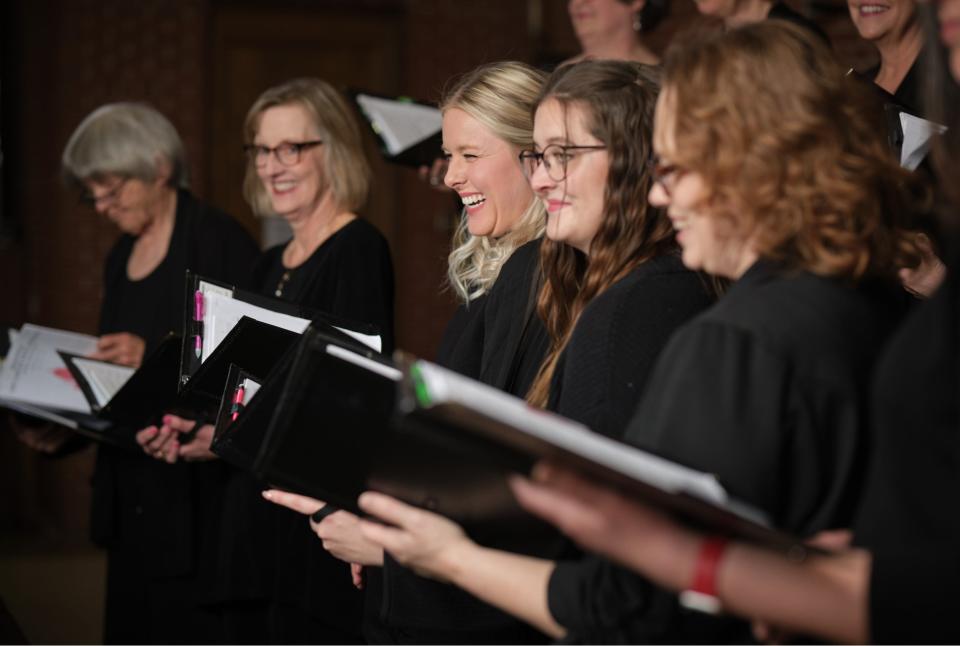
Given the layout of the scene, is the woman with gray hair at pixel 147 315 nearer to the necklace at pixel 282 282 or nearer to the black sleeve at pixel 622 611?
the necklace at pixel 282 282

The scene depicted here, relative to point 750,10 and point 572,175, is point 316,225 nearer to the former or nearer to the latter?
point 750,10

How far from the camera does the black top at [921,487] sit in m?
1.08

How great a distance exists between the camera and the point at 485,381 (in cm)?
203

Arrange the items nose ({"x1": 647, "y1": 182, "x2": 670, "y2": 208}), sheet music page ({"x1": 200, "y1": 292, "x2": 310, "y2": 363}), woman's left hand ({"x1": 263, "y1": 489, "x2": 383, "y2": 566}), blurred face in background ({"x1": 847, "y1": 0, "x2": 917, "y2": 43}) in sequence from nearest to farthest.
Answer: nose ({"x1": 647, "y1": 182, "x2": 670, "y2": 208})
woman's left hand ({"x1": 263, "y1": 489, "x2": 383, "y2": 566})
sheet music page ({"x1": 200, "y1": 292, "x2": 310, "y2": 363})
blurred face in background ({"x1": 847, "y1": 0, "x2": 917, "y2": 43})

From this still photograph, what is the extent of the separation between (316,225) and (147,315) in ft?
2.26

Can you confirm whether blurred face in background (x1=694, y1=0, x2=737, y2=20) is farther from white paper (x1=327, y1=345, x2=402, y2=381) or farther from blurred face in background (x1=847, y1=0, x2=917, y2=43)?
white paper (x1=327, y1=345, x2=402, y2=381)

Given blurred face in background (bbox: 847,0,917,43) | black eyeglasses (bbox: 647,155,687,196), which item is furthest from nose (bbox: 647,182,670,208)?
blurred face in background (bbox: 847,0,917,43)

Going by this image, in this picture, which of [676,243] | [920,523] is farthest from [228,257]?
[920,523]

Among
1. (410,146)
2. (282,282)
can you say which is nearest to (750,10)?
(410,146)

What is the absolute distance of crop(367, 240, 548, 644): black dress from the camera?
6.05 ft

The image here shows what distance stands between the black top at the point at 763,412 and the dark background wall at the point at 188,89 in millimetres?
4976

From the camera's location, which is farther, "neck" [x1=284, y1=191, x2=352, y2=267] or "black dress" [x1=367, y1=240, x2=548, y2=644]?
"neck" [x1=284, y1=191, x2=352, y2=267]

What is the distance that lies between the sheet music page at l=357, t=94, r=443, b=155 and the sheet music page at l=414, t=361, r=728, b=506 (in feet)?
7.25

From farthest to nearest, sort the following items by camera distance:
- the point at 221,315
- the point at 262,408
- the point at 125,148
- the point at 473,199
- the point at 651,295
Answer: the point at 125,148 < the point at 473,199 < the point at 221,315 < the point at 262,408 < the point at 651,295
